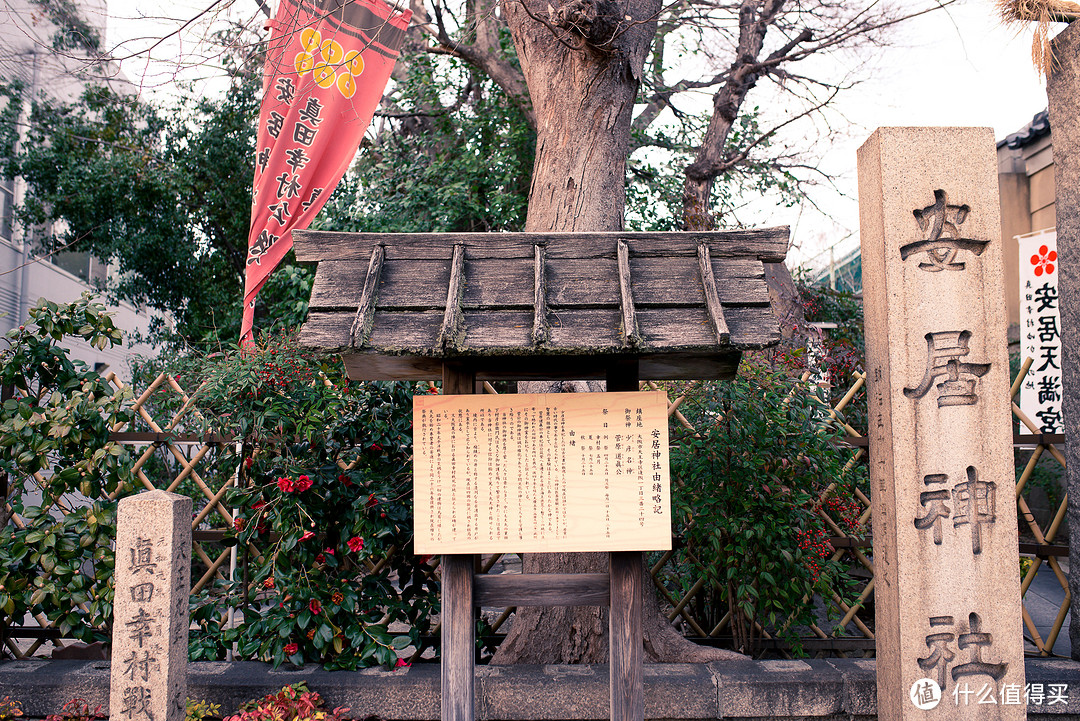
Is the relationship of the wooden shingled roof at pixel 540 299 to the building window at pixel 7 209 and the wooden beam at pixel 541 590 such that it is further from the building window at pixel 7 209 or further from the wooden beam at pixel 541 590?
the building window at pixel 7 209

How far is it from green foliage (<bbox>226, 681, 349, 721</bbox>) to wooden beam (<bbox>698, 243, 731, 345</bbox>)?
9.28 ft

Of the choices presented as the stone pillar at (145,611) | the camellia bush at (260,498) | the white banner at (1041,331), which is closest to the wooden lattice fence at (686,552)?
the camellia bush at (260,498)

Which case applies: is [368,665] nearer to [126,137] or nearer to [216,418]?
[216,418]

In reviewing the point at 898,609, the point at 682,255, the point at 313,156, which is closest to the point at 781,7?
the point at 313,156

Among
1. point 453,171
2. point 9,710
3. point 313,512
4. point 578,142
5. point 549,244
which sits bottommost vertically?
point 9,710

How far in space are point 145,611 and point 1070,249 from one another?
560cm

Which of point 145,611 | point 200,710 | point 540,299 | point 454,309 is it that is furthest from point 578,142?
point 200,710

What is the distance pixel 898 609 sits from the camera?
305 cm

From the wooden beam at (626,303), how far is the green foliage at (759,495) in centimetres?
147

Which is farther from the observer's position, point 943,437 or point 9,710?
point 9,710

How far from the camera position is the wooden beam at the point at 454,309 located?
2551mm

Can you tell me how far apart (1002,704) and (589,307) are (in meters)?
2.64

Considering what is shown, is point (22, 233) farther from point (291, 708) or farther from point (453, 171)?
point (291, 708)

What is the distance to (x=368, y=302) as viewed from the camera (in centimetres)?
267
